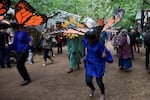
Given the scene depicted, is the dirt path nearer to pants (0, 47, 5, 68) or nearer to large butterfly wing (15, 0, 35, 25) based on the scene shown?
pants (0, 47, 5, 68)

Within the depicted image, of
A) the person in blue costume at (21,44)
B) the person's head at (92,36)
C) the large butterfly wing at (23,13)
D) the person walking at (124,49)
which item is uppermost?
the large butterfly wing at (23,13)

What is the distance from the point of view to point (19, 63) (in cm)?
1012

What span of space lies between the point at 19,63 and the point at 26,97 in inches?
60.6

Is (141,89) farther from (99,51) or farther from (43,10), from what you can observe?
(43,10)

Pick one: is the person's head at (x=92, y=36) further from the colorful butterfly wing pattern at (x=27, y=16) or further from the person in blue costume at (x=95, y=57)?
the colorful butterfly wing pattern at (x=27, y=16)

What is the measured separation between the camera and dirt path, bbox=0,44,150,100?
346 inches

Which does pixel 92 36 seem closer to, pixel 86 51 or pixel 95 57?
pixel 95 57

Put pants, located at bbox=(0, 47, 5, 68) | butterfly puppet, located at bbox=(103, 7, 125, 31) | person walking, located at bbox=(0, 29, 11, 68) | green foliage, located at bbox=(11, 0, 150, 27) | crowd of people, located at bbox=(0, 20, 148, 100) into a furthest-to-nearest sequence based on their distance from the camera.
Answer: green foliage, located at bbox=(11, 0, 150, 27) < pants, located at bbox=(0, 47, 5, 68) < person walking, located at bbox=(0, 29, 11, 68) < butterfly puppet, located at bbox=(103, 7, 125, 31) < crowd of people, located at bbox=(0, 20, 148, 100)

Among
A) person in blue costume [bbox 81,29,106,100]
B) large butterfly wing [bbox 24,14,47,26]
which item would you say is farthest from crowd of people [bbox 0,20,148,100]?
large butterfly wing [bbox 24,14,47,26]

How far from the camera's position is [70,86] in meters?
9.95

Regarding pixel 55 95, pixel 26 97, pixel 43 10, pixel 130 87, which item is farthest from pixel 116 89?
pixel 43 10

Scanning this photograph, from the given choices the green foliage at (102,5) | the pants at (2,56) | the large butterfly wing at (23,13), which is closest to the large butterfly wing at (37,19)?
the large butterfly wing at (23,13)

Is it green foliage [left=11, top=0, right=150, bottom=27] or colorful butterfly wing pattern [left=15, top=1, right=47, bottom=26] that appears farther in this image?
green foliage [left=11, top=0, right=150, bottom=27]

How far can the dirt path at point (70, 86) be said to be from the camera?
8.79 metres
